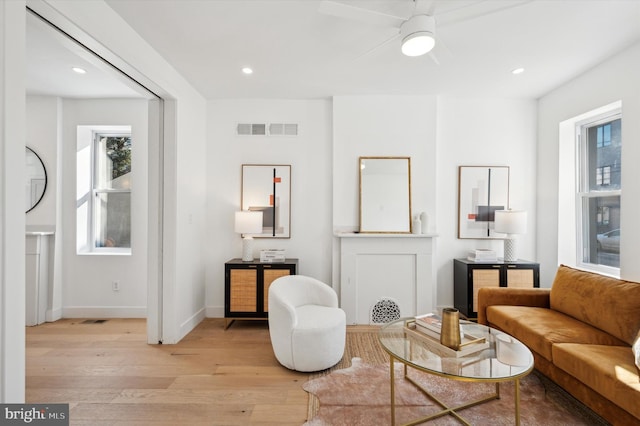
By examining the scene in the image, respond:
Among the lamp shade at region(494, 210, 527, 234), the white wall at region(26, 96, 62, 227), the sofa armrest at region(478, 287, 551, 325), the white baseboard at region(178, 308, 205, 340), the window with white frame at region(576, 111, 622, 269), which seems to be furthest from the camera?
the white wall at region(26, 96, 62, 227)

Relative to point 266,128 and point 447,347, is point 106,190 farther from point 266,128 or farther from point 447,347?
point 447,347

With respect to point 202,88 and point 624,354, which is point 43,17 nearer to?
point 202,88

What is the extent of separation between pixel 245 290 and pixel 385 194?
1.96m

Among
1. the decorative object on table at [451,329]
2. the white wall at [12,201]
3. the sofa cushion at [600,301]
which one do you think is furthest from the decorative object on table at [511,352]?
the white wall at [12,201]

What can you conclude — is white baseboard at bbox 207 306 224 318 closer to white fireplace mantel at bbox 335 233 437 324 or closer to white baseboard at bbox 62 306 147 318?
white baseboard at bbox 62 306 147 318

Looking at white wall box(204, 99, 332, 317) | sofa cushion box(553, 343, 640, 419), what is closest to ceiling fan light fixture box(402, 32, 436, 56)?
white wall box(204, 99, 332, 317)

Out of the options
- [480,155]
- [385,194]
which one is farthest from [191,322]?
[480,155]

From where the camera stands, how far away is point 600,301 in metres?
2.29

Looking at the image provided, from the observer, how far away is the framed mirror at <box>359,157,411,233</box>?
3695mm

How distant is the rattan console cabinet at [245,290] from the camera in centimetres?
343

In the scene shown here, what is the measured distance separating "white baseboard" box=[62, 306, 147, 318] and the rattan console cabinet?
1241 mm

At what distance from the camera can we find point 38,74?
10.2 ft

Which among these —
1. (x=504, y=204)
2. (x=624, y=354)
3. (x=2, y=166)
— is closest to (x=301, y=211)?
(x=504, y=204)

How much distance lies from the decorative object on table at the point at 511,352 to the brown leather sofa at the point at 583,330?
0.34 metres
